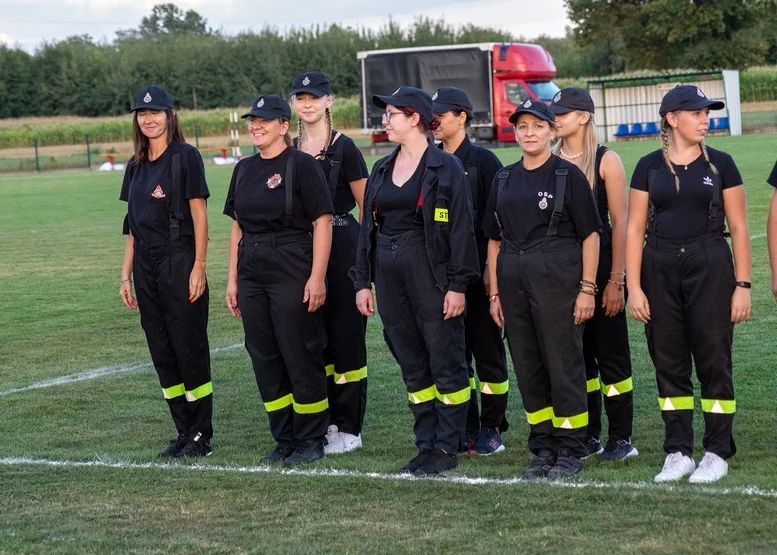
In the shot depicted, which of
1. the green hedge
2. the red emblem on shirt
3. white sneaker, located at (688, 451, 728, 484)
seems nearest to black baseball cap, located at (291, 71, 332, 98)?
the red emblem on shirt

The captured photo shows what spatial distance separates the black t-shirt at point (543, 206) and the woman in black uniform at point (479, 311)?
1.71 ft

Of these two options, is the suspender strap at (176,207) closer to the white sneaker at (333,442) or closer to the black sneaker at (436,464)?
the white sneaker at (333,442)

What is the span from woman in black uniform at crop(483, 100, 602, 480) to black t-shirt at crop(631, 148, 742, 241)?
0.32m

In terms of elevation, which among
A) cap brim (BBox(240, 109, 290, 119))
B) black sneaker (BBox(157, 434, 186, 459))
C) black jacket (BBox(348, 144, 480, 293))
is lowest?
black sneaker (BBox(157, 434, 186, 459))

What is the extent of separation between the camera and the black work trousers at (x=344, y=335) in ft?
22.9

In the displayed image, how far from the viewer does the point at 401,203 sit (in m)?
6.07

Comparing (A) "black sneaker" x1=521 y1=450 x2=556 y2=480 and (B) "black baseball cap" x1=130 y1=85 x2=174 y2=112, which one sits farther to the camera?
(B) "black baseball cap" x1=130 y1=85 x2=174 y2=112

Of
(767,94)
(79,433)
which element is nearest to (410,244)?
(79,433)

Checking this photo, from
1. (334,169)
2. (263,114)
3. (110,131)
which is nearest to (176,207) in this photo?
(263,114)

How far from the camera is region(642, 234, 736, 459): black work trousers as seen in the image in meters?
5.74

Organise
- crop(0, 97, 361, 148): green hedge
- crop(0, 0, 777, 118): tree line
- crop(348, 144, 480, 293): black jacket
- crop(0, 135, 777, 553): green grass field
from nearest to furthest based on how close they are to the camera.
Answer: crop(0, 135, 777, 553): green grass field
crop(348, 144, 480, 293): black jacket
crop(0, 97, 361, 148): green hedge
crop(0, 0, 777, 118): tree line

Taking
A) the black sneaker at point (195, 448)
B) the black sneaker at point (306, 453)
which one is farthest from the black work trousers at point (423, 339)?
the black sneaker at point (195, 448)

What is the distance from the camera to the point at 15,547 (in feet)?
16.7

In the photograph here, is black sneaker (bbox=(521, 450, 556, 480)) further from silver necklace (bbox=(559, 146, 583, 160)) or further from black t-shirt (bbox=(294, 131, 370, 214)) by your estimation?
black t-shirt (bbox=(294, 131, 370, 214))
